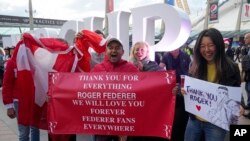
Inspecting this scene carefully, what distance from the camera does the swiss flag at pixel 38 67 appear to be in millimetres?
3906

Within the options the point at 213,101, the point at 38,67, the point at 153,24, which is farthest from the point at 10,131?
the point at 153,24

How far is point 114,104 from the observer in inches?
134

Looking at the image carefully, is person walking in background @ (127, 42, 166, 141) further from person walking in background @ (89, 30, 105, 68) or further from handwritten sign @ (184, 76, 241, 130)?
handwritten sign @ (184, 76, 241, 130)

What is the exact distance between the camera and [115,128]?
3.41 m

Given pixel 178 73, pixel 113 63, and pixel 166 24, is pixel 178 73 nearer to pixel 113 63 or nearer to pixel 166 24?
Answer: pixel 113 63

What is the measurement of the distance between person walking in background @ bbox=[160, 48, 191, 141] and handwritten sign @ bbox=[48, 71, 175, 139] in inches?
42.0

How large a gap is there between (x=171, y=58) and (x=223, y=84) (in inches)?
98.1

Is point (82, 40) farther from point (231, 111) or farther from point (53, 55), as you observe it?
point (231, 111)

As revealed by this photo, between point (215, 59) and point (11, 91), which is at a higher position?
point (215, 59)

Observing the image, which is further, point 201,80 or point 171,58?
point 171,58

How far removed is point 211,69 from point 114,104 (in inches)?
39.7

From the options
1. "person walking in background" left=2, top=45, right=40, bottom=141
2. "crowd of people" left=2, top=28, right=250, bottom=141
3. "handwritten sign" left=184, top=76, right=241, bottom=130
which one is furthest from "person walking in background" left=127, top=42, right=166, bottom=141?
"person walking in background" left=2, top=45, right=40, bottom=141

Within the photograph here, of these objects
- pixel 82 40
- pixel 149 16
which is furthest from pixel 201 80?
pixel 149 16

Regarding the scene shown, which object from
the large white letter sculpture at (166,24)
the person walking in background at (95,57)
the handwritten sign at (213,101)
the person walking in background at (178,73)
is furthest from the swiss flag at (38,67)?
the large white letter sculpture at (166,24)
